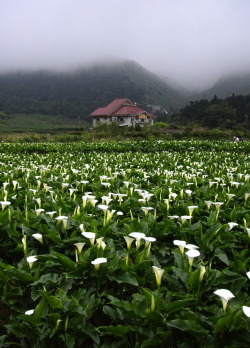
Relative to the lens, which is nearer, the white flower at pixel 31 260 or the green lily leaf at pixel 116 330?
the green lily leaf at pixel 116 330

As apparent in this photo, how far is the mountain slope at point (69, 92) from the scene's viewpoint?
10012cm

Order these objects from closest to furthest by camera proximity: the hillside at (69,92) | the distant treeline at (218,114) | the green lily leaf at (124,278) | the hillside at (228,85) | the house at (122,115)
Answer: the green lily leaf at (124,278)
the distant treeline at (218,114)
the house at (122,115)
the hillside at (69,92)
the hillside at (228,85)

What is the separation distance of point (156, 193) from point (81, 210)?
3.32 ft

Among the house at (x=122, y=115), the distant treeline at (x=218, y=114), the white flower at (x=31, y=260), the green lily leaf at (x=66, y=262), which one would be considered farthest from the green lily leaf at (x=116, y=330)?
the house at (x=122, y=115)

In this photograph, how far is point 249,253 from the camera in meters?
2.56

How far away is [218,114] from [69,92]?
77855 mm

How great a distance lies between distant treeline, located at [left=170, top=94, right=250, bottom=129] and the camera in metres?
46.4

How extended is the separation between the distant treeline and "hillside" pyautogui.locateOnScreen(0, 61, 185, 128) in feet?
140

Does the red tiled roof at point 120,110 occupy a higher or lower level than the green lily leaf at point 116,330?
higher

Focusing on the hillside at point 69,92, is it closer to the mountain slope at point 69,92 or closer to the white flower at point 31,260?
the mountain slope at point 69,92

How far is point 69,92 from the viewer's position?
11525 centimetres

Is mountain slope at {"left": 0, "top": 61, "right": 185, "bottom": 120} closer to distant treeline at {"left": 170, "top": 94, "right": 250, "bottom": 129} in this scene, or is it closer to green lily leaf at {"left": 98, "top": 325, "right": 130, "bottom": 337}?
distant treeline at {"left": 170, "top": 94, "right": 250, "bottom": 129}

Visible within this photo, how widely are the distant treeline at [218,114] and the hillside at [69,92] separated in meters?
42.6

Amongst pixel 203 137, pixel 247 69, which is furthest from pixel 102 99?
pixel 247 69
